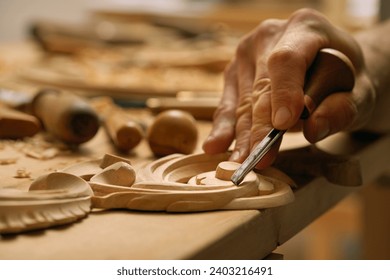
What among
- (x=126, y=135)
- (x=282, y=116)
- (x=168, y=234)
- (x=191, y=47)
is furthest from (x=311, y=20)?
(x=191, y=47)

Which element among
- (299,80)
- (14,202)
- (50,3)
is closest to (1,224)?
(14,202)

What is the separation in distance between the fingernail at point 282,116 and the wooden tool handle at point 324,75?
0.06 m

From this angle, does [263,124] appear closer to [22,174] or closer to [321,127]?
[321,127]

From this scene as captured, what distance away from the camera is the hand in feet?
3.21

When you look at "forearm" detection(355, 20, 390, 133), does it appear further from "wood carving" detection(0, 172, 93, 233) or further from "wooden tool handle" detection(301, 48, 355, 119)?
"wood carving" detection(0, 172, 93, 233)

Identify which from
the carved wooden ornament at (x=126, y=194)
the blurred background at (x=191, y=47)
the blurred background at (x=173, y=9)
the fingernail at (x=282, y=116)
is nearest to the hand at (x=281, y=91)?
the fingernail at (x=282, y=116)

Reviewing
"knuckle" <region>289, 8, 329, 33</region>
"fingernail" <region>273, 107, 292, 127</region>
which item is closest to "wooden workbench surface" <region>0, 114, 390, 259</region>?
"fingernail" <region>273, 107, 292, 127</region>

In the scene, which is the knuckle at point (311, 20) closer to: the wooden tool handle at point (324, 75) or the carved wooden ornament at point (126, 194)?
the wooden tool handle at point (324, 75)

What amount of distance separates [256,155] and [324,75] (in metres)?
0.19

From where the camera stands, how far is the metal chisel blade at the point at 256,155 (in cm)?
89

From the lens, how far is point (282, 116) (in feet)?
3.13

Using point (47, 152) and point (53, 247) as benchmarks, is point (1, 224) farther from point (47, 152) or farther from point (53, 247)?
point (47, 152)

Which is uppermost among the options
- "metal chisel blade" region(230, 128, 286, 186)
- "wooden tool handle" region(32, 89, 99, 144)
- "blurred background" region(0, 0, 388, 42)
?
"blurred background" region(0, 0, 388, 42)

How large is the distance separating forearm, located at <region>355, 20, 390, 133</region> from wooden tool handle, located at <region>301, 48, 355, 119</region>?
242mm
